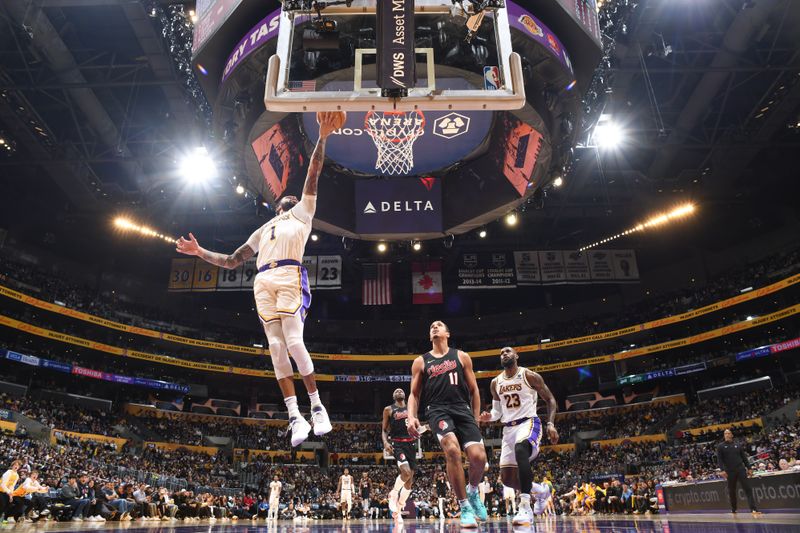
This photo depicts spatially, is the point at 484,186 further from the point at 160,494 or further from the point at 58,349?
the point at 58,349

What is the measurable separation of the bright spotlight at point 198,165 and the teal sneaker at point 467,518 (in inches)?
757

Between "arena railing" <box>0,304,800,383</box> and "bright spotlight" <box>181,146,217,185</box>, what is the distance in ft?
44.0

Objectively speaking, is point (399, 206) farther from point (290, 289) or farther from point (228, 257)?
point (290, 289)

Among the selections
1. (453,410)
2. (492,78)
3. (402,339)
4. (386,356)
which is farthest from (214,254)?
(402,339)

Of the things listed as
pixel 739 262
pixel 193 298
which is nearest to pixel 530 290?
pixel 739 262

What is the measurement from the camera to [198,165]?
862 inches

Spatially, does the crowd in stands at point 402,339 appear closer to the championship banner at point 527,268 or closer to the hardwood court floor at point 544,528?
the championship banner at point 527,268

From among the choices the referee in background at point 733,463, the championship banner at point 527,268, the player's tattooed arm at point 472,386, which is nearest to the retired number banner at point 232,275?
the championship banner at point 527,268

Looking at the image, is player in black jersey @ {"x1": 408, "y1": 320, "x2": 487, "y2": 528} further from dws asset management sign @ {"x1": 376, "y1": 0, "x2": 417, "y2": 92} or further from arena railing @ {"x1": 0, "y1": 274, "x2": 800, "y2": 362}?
arena railing @ {"x1": 0, "y1": 274, "x2": 800, "y2": 362}

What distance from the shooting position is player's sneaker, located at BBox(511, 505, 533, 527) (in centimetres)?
557

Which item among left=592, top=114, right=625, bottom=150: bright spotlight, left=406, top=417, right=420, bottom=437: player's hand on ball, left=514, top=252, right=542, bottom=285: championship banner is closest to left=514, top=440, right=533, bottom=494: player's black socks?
left=406, top=417, right=420, bottom=437: player's hand on ball

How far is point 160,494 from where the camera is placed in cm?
1658

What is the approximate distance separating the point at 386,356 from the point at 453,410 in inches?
1277

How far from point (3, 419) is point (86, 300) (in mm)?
10996
